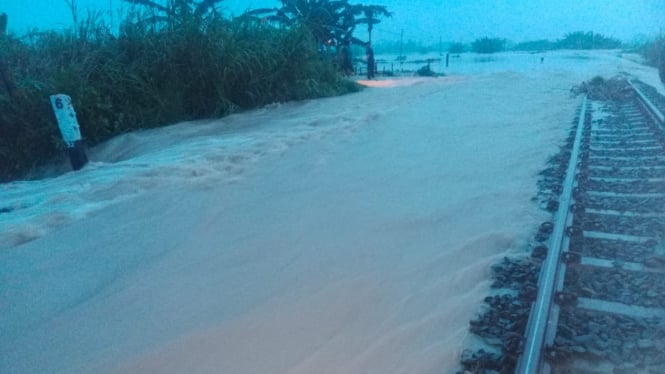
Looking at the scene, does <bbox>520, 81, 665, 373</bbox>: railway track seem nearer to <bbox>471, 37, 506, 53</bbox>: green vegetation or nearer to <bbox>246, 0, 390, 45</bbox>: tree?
<bbox>246, 0, 390, 45</bbox>: tree

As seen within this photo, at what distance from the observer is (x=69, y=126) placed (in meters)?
5.29

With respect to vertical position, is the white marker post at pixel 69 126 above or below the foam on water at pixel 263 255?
above

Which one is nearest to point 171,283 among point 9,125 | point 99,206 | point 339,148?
point 99,206

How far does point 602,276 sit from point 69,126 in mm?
5608

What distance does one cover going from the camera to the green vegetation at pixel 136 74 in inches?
249

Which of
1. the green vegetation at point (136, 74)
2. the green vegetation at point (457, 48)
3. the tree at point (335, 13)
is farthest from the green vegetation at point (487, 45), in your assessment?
the green vegetation at point (136, 74)

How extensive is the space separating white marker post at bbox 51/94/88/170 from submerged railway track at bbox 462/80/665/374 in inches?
200

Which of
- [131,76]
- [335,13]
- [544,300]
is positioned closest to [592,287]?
[544,300]

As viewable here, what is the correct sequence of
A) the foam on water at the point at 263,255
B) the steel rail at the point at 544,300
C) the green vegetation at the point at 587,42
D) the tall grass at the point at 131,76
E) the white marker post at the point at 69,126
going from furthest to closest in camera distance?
the green vegetation at the point at 587,42 → the tall grass at the point at 131,76 → the white marker post at the point at 69,126 → the foam on water at the point at 263,255 → the steel rail at the point at 544,300

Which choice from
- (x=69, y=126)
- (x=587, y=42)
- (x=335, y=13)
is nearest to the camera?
(x=69, y=126)

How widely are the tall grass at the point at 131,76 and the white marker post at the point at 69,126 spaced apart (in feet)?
3.66

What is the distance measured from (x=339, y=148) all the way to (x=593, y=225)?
3759 mm

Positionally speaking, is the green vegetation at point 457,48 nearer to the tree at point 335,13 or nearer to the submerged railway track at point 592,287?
the tree at point 335,13

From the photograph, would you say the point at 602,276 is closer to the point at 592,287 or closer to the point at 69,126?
the point at 592,287
